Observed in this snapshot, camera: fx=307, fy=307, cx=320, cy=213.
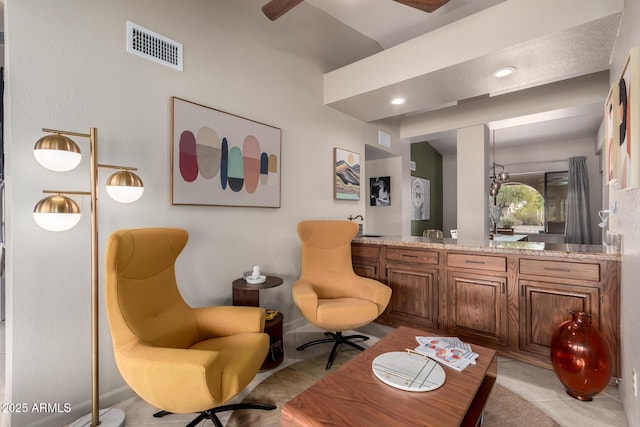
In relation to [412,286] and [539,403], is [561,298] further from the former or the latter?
[412,286]

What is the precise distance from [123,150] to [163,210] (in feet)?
1.52

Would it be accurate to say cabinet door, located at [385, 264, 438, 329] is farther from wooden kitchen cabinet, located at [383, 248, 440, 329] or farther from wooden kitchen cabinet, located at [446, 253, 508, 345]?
wooden kitchen cabinet, located at [446, 253, 508, 345]

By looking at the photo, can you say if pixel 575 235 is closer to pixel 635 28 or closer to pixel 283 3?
pixel 635 28

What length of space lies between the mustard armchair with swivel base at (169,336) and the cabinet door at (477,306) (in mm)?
1745

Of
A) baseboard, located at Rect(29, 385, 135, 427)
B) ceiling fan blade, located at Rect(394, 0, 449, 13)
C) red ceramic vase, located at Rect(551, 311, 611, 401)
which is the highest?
ceiling fan blade, located at Rect(394, 0, 449, 13)

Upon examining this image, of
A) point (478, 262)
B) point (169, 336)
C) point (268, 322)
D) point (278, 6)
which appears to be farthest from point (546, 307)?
point (278, 6)

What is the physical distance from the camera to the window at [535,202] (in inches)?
272

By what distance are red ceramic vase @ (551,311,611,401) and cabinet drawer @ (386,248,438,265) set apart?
105 cm

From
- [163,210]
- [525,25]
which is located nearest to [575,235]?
[525,25]

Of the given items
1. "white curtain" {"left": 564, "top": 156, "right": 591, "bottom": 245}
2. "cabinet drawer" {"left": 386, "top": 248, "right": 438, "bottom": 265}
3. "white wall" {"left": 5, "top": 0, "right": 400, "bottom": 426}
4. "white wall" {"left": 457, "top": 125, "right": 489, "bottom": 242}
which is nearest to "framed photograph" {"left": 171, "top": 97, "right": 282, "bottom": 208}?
"white wall" {"left": 5, "top": 0, "right": 400, "bottom": 426}

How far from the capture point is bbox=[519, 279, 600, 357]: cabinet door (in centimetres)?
214

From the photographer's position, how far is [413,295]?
9.78 ft

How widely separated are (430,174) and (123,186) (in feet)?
24.0

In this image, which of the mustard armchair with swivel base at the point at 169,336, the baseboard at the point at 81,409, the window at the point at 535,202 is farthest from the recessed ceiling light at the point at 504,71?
the window at the point at 535,202
